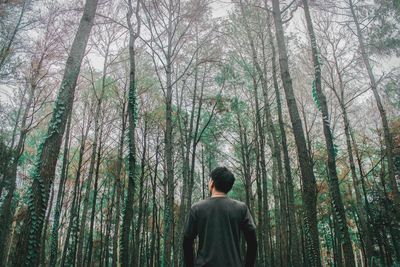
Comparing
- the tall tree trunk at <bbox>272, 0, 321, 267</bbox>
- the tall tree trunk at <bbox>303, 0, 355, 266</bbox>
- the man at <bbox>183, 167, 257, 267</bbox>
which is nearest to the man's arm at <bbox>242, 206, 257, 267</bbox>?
the man at <bbox>183, 167, 257, 267</bbox>

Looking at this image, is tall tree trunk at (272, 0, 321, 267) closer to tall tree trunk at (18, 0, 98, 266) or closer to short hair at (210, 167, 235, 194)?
short hair at (210, 167, 235, 194)

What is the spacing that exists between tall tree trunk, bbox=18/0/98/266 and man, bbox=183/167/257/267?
3.74 metres

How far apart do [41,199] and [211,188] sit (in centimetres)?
387

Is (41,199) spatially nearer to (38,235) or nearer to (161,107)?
(38,235)

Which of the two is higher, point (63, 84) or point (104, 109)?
point (104, 109)

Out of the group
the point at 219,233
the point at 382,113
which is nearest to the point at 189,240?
the point at 219,233

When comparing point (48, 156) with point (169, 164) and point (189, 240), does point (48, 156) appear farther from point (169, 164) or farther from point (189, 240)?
point (169, 164)

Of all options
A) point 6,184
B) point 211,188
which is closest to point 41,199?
point 211,188

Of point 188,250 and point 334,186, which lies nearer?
point 188,250

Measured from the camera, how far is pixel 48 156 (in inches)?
201

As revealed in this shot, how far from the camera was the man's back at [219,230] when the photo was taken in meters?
2.21

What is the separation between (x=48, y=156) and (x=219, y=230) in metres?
4.16

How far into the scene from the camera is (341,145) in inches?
698

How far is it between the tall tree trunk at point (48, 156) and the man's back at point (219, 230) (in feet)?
12.3
